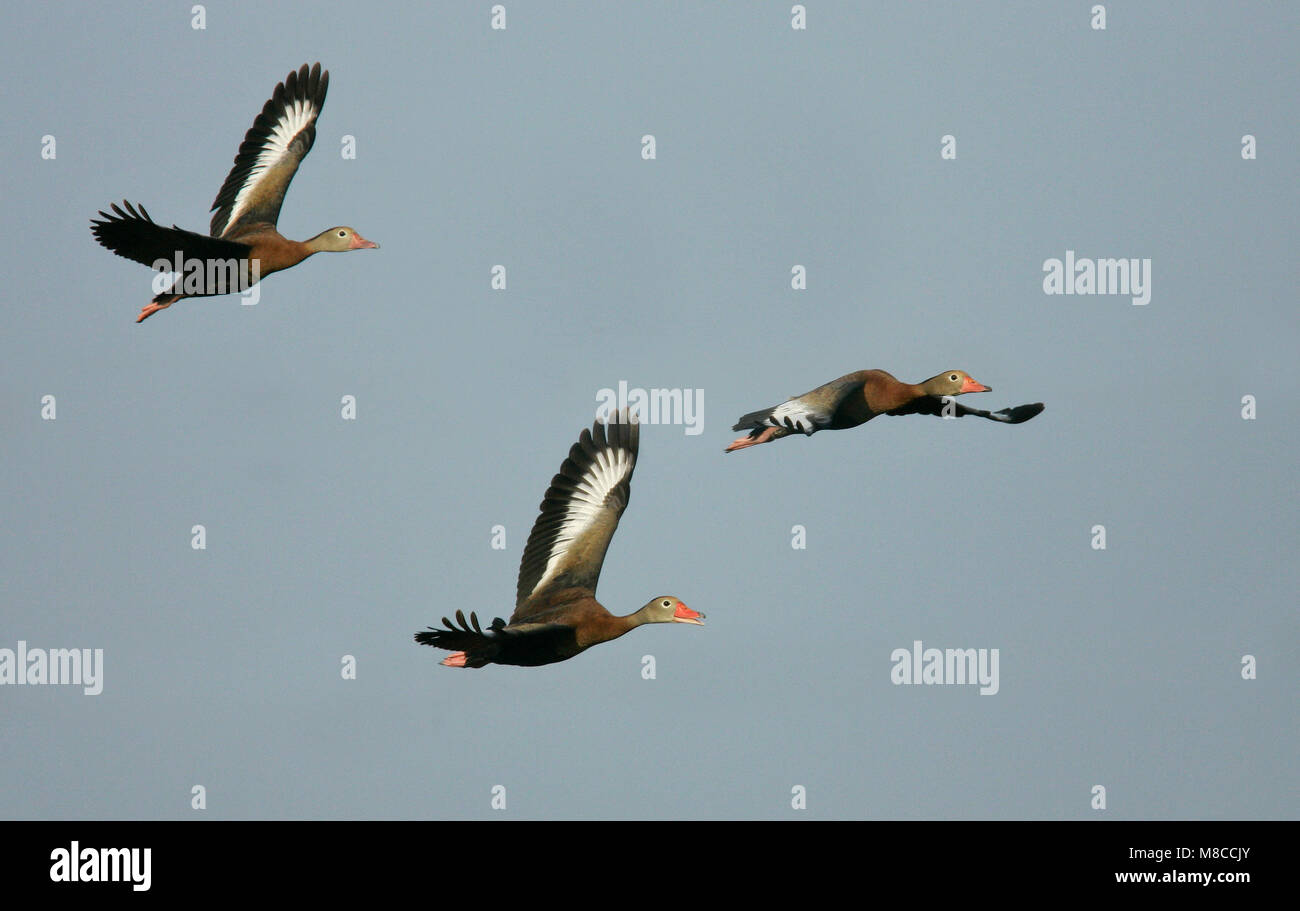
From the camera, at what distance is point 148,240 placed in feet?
95.7

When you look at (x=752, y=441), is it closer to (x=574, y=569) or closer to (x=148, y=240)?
(x=574, y=569)

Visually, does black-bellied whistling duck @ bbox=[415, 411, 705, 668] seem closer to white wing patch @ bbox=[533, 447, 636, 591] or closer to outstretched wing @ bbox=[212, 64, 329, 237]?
white wing patch @ bbox=[533, 447, 636, 591]

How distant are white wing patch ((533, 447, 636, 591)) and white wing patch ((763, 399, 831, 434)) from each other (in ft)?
6.90

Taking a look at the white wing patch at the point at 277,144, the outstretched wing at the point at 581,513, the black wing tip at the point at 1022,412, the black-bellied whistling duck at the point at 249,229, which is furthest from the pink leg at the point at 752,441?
the white wing patch at the point at 277,144

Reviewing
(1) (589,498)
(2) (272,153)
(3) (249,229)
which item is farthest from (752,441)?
(2) (272,153)

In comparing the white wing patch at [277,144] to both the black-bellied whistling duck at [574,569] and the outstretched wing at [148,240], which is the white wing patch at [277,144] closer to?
the outstretched wing at [148,240]

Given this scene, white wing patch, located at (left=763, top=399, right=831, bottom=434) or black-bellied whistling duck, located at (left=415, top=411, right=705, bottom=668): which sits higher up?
white wing patch, located at (left=763, top=399, right=831, bottom=434)

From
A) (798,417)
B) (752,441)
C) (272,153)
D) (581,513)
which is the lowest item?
(581,513)

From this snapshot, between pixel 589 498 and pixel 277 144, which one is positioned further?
pixel 277 144

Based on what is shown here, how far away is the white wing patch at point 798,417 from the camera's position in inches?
1154

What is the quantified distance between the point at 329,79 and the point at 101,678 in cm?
1497

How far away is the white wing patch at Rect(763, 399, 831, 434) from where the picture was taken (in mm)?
29312

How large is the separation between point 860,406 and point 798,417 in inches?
43.4

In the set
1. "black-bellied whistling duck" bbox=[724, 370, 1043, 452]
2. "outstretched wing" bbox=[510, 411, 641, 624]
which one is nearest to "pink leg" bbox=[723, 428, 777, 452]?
"black-bellied whistling duck" bbox=[724, 370, 1043, 452]
